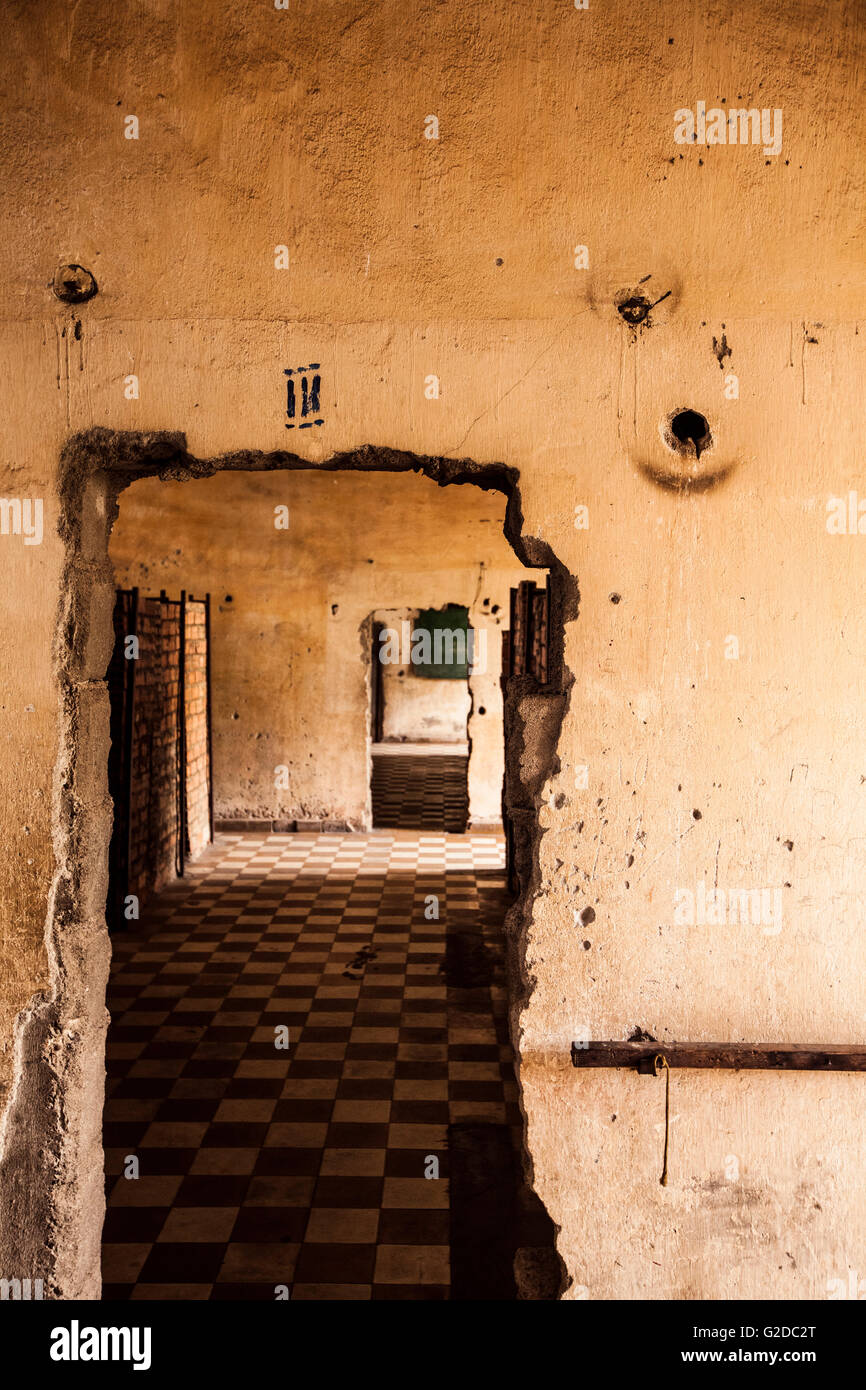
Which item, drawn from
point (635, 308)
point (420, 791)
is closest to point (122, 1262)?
point (635, 308)

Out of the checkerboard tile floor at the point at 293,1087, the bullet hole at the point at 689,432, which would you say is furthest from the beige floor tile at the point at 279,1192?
the bullet hole at the point at 689,432

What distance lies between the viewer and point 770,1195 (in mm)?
2455

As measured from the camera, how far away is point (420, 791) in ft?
42.7

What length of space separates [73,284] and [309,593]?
7728 millimetres

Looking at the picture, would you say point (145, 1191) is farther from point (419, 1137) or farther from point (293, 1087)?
point (419, 1137)

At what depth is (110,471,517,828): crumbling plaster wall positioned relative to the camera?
389 inches

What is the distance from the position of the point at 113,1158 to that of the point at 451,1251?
1.56 meters

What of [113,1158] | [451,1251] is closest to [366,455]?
[451,1251]

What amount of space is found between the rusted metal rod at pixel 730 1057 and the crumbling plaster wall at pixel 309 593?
7.77 meters

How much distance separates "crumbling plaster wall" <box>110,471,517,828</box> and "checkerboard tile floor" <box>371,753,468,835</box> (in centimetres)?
Answer: 92

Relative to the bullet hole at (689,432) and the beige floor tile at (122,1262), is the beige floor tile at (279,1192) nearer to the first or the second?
the beige floor tile at (122,1262)

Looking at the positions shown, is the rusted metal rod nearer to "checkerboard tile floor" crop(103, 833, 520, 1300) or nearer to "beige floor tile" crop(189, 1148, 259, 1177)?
"checkerboard tile floor" crop(103, 833, 520, 1300)

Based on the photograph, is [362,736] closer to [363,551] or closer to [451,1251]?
[363,551]

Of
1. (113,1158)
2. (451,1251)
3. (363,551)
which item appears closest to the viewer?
(451,1251)
